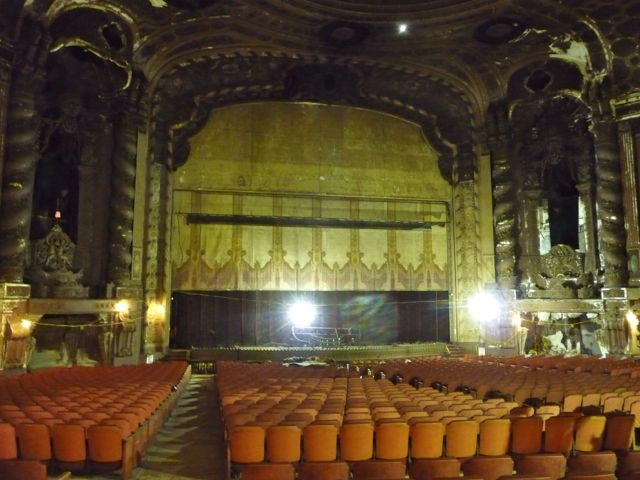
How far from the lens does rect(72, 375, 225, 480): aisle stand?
20.7 ft

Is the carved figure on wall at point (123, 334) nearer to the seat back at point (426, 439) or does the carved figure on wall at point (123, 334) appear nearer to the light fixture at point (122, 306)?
the light fixture at point (122, 306)

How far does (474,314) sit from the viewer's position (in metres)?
21.0

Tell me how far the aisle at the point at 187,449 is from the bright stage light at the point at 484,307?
11.9 m

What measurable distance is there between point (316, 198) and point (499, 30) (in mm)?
8896

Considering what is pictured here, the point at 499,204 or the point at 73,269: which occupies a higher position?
the point at 499,204

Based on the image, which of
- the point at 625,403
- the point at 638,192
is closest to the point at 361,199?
the point at 638,192

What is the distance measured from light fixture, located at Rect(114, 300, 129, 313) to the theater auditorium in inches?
3.6

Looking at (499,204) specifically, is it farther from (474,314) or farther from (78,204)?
(78,204)

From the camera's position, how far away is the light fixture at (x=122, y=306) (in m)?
16.2

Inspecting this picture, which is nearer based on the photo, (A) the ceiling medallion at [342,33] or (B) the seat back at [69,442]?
(B) the seat back at [69,442]

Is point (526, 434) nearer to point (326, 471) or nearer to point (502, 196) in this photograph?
point (326, 471)

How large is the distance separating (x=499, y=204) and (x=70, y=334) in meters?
15.6

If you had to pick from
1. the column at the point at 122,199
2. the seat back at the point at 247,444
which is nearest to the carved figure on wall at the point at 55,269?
the column at the point at 122,199

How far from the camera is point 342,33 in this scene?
18.7m
